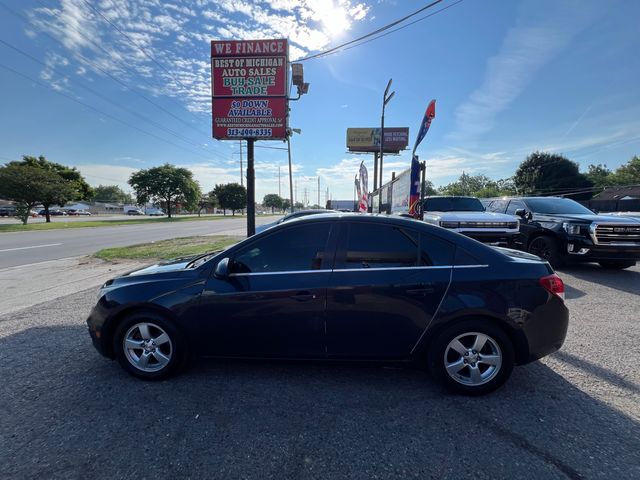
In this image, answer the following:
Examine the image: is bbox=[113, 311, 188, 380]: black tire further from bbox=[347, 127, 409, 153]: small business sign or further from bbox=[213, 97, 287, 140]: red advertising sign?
bbox=[347, 127, 409, 153]: small business sign

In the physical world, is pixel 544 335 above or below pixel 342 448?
above

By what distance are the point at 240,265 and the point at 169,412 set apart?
4.36 ft

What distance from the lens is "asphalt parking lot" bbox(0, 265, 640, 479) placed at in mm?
1952

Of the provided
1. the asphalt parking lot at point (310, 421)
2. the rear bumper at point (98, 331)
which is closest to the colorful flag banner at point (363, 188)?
the asphalt parking lot at point (310, 421)

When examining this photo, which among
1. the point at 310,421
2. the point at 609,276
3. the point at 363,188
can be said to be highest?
the point at 363,188

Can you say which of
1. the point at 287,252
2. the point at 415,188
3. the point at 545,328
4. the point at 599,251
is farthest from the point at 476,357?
the point at 599,251

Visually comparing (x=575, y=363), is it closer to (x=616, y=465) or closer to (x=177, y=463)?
(x=616, y=465)

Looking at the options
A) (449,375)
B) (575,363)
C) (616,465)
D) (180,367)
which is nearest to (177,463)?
(180,367)

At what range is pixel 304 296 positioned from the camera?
2.73m

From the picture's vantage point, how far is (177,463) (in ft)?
6.49

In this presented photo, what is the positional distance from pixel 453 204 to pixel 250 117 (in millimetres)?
7080

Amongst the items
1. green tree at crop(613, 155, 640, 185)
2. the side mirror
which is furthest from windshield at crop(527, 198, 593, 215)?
green tree at crop(613, 155, 640, 185)

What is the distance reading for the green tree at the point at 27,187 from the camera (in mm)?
28359

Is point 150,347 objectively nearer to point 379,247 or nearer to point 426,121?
point 379,247
